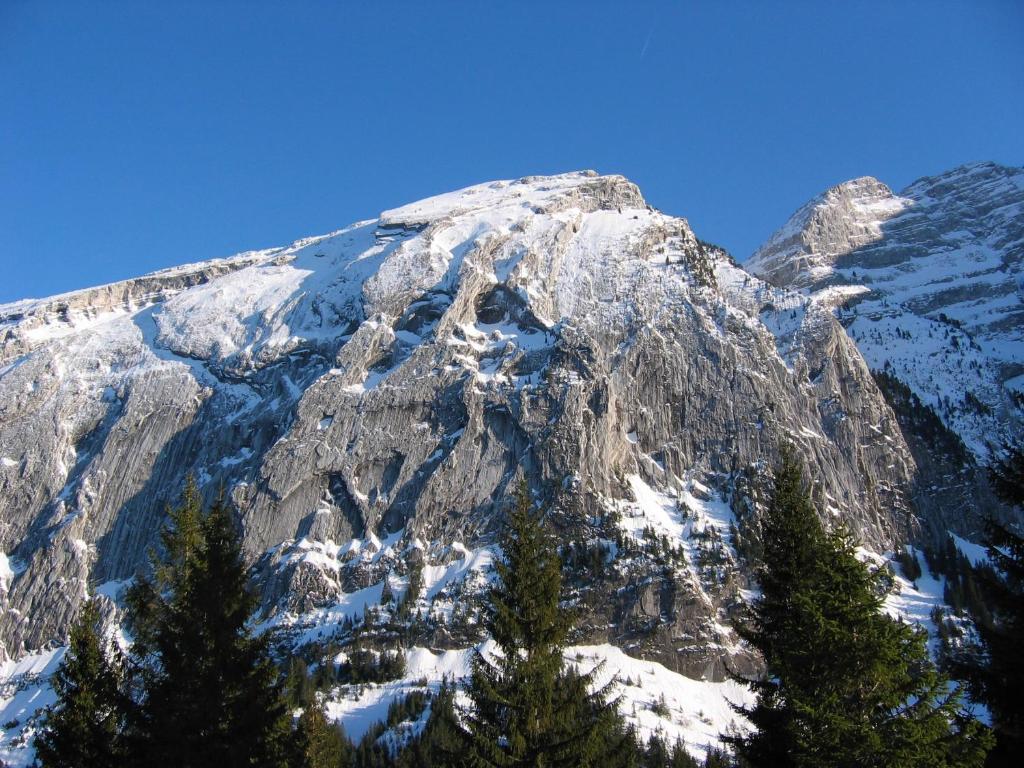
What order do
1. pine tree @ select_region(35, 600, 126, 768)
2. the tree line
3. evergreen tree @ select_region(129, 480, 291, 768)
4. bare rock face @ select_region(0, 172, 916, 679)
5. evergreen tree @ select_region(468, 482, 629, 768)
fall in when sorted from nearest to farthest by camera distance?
1. the tree line
2. evergreen tree @ select_region(129, 480, 291, 768)
3. evergreen tree @ select_region(468, 482, 629, 768)
4. pine tree @ select_region(35, 600, 126, 768)
5. bare rock face @ select_region(0, 172, 916, 679)

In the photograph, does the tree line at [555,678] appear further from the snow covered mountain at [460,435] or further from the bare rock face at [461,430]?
the bare rock face at [461,430]

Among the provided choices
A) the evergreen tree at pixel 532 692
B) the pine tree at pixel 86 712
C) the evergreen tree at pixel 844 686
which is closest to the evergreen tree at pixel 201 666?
the pine tree at pixel 86 712

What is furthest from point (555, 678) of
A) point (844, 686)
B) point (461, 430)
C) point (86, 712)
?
point (461, 430)

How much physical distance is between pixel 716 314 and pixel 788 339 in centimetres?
1867

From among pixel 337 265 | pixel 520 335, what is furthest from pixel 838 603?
pixel 337 265

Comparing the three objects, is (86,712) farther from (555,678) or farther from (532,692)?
(555,678)

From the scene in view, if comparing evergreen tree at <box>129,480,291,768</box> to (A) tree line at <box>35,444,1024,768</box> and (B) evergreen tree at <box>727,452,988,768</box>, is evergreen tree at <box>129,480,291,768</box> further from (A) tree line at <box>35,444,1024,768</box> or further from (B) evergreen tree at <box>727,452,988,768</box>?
(B) evergreen tree at <box>727,452,988,768</box>

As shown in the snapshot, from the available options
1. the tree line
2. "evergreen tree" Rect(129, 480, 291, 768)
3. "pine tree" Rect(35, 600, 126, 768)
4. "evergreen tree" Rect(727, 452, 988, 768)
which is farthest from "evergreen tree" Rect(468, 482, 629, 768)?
"pine tree" Rect(35, 600, 126, 768)

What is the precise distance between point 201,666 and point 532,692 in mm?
8155

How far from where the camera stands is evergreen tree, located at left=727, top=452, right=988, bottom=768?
601 inches

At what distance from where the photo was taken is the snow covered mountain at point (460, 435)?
123m

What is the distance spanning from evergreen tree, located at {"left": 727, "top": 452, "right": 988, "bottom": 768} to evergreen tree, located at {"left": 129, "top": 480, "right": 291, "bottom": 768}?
11.8 m

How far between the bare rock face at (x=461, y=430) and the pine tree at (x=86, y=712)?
95048mm

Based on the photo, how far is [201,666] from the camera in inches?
749
